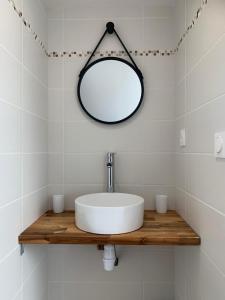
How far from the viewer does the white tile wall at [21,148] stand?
100 cm

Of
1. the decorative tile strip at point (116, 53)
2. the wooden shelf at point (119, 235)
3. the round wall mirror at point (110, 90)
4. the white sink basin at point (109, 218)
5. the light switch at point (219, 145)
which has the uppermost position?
the decorative tile strip at point (116, 53)

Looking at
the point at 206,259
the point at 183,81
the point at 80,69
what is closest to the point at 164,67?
the point at 183,81

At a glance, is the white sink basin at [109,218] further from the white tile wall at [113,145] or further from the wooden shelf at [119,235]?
the white tile wall at [113,145]

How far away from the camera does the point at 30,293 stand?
1281mm

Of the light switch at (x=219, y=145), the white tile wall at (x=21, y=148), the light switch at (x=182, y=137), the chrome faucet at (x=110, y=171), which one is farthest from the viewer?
the chrome faucet at (x=110, y=171)

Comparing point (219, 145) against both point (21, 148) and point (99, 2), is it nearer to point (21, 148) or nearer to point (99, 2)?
point (21, 148)

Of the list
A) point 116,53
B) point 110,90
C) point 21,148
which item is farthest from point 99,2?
point 21,148

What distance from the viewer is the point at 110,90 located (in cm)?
158

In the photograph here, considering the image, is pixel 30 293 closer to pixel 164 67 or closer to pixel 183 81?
pixel 183 81

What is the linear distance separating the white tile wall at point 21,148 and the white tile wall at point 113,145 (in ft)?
0.36

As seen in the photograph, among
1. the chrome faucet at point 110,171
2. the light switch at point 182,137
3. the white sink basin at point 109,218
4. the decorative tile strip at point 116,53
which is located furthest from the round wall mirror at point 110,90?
the white sink basin at point 109,218

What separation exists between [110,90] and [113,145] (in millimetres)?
374

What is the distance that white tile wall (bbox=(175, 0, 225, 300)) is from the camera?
0.89 metres

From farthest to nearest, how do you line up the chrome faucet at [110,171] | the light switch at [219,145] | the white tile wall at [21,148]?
the chrome faucet at [110,171]
the white tile wall at [21,148]
the light switch at [219,145]
